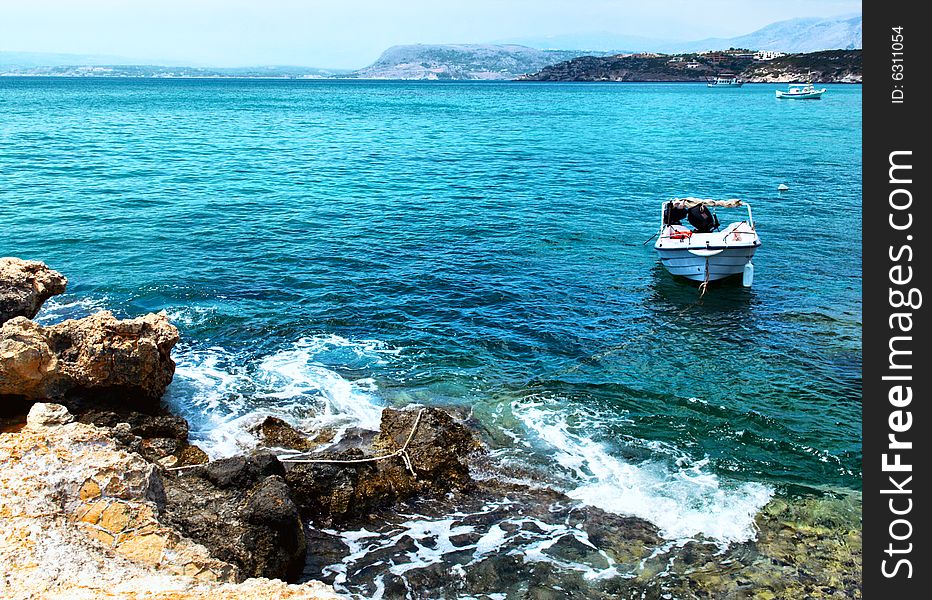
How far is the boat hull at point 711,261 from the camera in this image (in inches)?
982

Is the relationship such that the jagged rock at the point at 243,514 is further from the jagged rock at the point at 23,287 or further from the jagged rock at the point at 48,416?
the jagged rock at the point at 23,287

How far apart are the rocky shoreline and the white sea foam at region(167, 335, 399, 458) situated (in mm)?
810

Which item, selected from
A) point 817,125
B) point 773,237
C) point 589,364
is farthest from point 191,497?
point 817,125

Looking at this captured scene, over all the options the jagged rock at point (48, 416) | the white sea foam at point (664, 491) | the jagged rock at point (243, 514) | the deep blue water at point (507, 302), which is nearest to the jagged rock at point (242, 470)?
the jagged rock at point (243, 514)

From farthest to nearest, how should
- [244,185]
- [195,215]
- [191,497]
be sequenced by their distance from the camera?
[244,185], [195,215], [191,497]

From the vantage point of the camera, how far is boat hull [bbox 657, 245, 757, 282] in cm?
2494

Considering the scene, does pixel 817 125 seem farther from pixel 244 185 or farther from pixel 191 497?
pixel 191 497

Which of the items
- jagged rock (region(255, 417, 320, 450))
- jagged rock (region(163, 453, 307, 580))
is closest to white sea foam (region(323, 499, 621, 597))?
jagged rock (region(163, 453, 307, 580))

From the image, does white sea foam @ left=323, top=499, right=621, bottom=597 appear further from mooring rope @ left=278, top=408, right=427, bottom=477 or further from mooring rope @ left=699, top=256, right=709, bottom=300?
mooring rope @ left=699, top=256, right=709, bottom=300

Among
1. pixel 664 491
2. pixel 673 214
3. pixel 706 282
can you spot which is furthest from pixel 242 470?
pixel 673 214

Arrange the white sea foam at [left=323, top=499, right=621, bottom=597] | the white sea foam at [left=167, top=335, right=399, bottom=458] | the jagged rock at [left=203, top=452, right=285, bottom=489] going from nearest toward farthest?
the white sea foam at [left=323, top=499, right=621, bottom=597], the jagged rock at [left=203, top=452, right=285, bottom=489], the white sea foam at [left=167, top=335, right=399, bottom=458]

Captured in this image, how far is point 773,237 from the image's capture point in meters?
31.7

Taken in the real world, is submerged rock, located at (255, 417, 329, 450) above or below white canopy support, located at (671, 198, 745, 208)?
below
